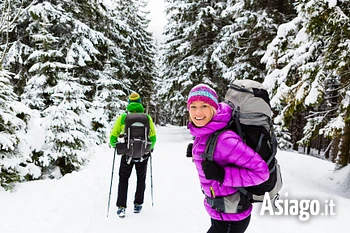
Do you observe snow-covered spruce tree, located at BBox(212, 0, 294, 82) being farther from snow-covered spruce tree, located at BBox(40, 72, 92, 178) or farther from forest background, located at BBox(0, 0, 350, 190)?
snow-covered spruce tree, located at BBox(40, 72, 92, 178)

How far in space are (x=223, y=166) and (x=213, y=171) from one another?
0.15 meters

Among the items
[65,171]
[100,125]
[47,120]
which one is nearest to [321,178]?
[65,171]

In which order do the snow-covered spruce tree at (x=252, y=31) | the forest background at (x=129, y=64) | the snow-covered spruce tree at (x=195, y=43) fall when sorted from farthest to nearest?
the snow-covered spruce tree at (x=195, y=43), the snow-covered spruce tree at (x=252, y=31), the forest background at (x=129, y=64)

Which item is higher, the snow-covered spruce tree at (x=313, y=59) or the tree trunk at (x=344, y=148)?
the snow-covered spruce tree at (x=313, y=59)

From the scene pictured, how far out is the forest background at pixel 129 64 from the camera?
6121 mm

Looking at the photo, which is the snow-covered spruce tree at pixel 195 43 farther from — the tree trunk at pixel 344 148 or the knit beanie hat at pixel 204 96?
the knit beanie hat at pixel 204 96

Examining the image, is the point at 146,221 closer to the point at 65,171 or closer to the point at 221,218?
the point at 221,218

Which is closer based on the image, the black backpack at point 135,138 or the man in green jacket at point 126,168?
the black backpack at point 135,138

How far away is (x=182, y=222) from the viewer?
15.3ft

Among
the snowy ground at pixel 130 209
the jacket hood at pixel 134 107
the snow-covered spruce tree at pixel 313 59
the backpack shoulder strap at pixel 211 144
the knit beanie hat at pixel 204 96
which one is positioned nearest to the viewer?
the backpack shoulder strap at pixel 211 144

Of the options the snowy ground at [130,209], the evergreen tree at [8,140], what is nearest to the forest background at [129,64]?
the evergreen tree at [8,140]

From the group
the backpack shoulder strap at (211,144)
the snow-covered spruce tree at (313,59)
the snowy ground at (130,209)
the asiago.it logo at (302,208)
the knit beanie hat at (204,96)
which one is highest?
the snow-covered spruce tree at (313,59)

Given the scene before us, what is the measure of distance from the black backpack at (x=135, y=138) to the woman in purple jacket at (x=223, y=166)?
243 centimetres

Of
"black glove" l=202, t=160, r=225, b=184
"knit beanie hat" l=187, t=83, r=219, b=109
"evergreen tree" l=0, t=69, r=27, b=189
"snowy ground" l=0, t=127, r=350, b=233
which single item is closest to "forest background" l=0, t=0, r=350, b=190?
"evergreen tree" l=0, t=69, r=27, b=189
